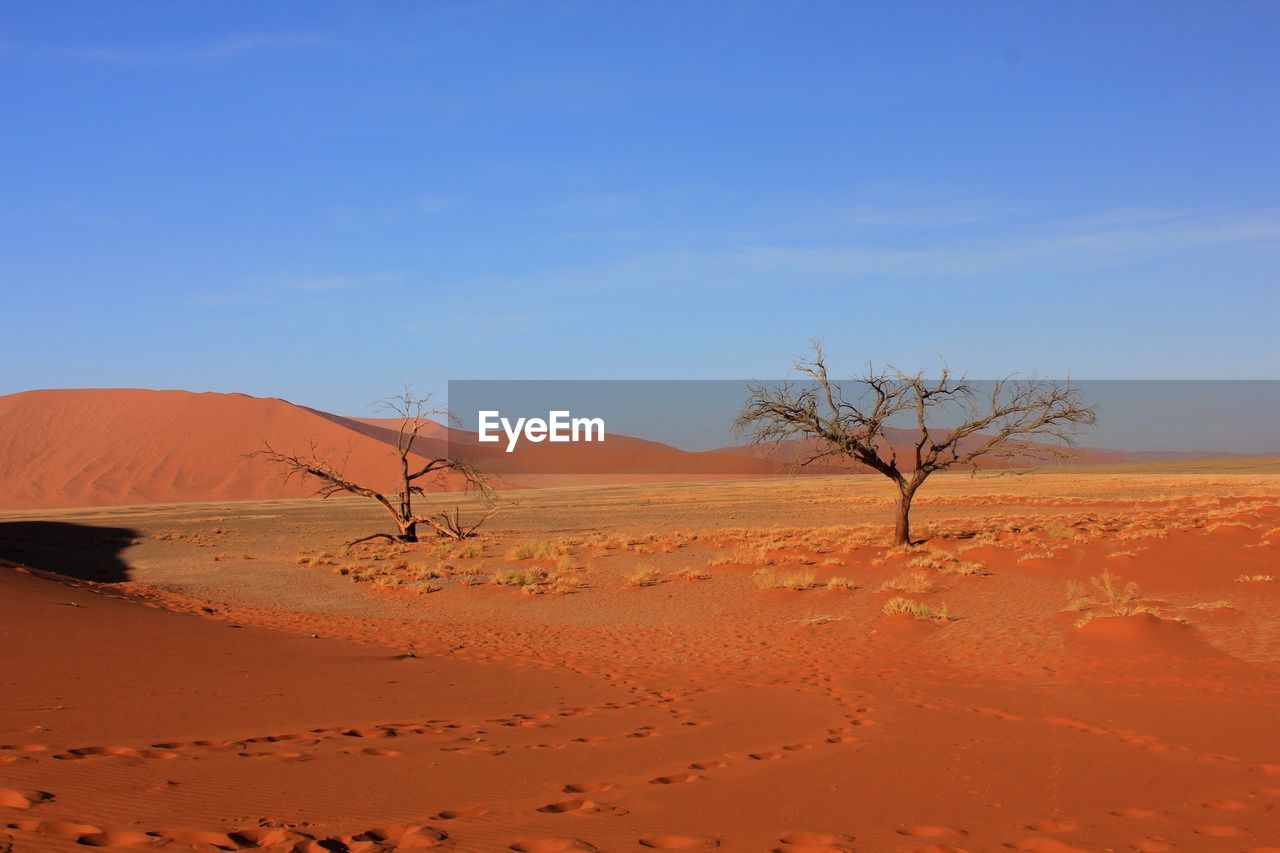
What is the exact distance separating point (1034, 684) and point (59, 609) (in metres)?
13.1

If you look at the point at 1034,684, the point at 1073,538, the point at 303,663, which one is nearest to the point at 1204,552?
the point at 1073,538

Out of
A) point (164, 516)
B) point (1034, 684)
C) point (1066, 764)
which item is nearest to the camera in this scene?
point (1066, 764)

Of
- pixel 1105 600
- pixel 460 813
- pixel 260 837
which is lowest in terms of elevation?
pixel 1105 600

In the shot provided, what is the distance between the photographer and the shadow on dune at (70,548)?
24.6m

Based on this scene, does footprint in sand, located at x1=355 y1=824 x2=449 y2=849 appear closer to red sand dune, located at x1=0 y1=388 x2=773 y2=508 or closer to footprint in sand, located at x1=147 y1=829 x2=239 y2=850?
footprint in sand, located at x1=147 y1=829 x2=239 y2=850

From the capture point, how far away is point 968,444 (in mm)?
33906

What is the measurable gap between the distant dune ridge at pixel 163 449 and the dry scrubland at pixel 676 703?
6381cm

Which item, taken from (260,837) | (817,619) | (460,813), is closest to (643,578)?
(817,619)

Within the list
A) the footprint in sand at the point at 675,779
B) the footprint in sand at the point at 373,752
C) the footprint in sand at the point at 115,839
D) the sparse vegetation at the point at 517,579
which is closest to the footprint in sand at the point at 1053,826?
the footprint in sand at the point at 675,779

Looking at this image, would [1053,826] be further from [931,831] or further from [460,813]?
[460,813]

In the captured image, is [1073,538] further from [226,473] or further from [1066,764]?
[226,473]

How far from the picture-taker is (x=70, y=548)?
30906 mm

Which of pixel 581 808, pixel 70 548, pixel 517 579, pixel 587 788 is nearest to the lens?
pixel 581 808

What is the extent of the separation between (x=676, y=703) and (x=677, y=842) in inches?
181
